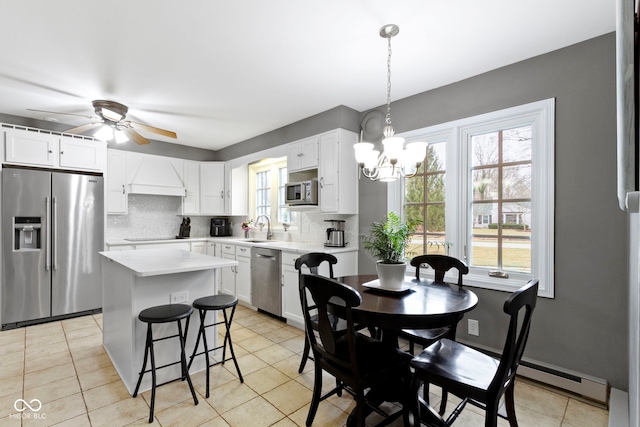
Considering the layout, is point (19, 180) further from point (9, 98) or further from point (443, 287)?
point (443, 287)

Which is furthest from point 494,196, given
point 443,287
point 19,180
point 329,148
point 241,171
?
point 19,180

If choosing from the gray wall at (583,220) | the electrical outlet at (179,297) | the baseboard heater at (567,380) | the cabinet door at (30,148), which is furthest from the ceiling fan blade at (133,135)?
the baseboard heater at (567,380)

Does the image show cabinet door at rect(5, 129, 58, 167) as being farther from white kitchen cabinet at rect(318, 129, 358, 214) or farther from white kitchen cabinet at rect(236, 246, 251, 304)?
white kitchen cabinet at rect(318, 129, 358, 214)

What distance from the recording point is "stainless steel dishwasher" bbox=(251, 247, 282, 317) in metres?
3.87

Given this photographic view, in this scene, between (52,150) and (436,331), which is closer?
(436,331)

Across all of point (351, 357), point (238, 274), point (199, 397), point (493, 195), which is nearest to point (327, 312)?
point (351, 357)

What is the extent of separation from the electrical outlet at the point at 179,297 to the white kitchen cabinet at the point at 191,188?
10.9ft

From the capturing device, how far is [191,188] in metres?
5.59

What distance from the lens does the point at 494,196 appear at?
2779 mm

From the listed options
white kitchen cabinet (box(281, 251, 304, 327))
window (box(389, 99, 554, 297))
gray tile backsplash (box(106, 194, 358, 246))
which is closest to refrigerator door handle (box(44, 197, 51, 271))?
gray tile backsplash (box(106, 194, 358, 246))

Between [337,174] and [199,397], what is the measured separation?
2.51 meters

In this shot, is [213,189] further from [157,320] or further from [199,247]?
[157,320]

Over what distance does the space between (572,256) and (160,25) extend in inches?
136

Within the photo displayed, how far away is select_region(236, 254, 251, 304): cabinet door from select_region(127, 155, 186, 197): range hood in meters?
1.87
